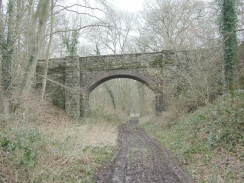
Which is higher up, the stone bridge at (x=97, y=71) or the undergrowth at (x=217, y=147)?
the stone bridge at (x=97, y=71)

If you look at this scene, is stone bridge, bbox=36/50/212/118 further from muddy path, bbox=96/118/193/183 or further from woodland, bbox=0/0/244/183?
muddy path, bbox=96/118/193/183

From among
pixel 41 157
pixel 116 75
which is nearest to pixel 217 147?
pixel 41 157

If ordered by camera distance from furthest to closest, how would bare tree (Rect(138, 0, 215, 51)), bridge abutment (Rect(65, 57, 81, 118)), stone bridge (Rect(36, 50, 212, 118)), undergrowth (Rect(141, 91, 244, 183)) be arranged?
bare tree (Rect(138, 0, 215, 51)) → bridge abutment (Rect(65, 57, 81, 118)) → stone bridge (Rect(36, 50, 212, 118)) → undergrowth (Rect(141, 91, 244, 183))

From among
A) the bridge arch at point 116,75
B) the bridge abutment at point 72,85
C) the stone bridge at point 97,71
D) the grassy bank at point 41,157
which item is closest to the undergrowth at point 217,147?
the grassy bank at point 41,157

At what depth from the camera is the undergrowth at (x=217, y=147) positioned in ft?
14.1

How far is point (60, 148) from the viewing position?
17.6 ft

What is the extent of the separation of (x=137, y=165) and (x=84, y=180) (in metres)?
1.54

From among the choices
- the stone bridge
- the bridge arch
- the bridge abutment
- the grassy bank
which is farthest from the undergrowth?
the bridge abutment

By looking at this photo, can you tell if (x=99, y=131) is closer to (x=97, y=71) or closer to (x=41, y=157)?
(x=41, y=157)

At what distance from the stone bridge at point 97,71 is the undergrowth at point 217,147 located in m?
6.50

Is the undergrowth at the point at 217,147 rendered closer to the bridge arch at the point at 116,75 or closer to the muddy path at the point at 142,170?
the muddy path at the point at 142,170

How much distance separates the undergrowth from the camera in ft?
14.1

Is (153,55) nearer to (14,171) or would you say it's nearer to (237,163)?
(237,163)

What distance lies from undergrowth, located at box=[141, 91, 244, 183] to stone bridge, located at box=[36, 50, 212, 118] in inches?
256
